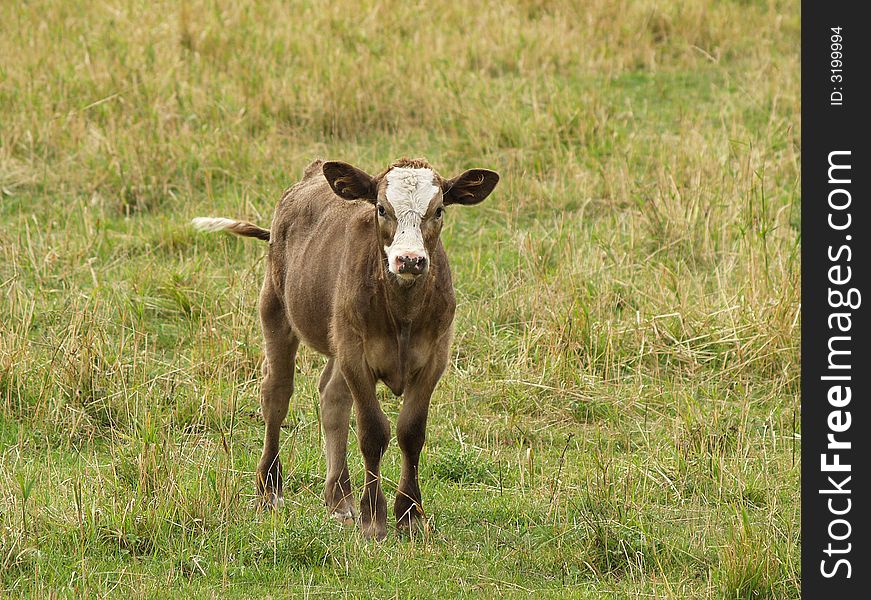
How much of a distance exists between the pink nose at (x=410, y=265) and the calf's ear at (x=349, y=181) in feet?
2.48

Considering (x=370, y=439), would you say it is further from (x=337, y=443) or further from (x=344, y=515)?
(x=337, y=443)

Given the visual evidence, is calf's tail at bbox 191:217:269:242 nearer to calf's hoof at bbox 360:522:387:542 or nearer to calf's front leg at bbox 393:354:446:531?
calf's front leg at bbox 393:354:446:531

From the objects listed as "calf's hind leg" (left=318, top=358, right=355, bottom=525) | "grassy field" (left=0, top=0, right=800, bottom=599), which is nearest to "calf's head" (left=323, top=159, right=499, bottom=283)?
"calf's hind leg" (left=318, top=358, right=355, bottom=525)

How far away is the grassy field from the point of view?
603 cm

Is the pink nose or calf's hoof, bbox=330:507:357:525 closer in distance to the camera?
the pink nose

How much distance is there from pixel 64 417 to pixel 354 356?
2175 mm

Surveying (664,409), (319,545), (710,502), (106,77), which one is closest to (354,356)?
(319,545)

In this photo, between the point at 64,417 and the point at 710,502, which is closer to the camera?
the point at 710,502

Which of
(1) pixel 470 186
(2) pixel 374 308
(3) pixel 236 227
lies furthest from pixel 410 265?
(3) pixel 236 227

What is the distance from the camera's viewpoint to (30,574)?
5742 millimetres

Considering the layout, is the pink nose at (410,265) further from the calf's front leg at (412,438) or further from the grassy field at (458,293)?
the grassy field at (458,293)

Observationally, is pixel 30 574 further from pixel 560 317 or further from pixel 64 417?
pixel 560 317

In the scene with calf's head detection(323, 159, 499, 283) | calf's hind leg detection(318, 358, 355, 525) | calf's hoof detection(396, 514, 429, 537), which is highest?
calf's head detection(323, 159, 499, 283)

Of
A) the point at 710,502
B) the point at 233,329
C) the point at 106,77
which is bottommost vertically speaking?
the point at 710,502
